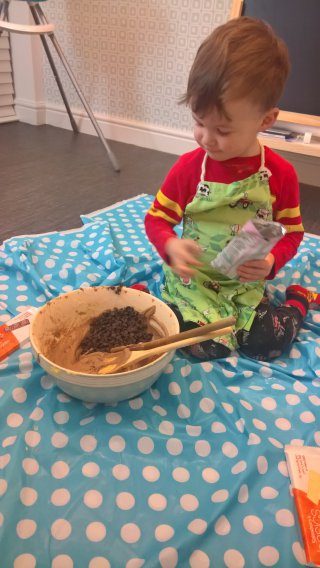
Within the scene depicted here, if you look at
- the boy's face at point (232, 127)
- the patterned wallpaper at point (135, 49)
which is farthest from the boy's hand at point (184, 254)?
the patterned wallpaper at point (135, 49)

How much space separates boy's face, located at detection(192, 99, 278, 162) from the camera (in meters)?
0.66

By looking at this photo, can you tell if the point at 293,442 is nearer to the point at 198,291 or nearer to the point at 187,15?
the point at 198,291

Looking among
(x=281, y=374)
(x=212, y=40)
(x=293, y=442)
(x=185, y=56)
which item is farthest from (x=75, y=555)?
(x=185, y=56)

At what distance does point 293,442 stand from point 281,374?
0.16 metres

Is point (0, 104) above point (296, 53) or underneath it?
underneath

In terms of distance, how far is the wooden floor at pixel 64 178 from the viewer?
150 cm

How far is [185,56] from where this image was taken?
1.98 m

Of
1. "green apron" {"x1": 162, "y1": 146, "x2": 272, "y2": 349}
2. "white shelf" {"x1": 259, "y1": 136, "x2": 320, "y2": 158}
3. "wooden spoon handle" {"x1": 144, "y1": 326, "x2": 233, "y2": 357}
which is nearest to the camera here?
"wooden spoon handle" {"x1": 144, "y1": 326, "x2": 233, "y2": 357}

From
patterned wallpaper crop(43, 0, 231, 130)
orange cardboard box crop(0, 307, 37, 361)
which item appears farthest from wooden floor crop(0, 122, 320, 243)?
orange cardboard box crop(0, 307, 37, 361)

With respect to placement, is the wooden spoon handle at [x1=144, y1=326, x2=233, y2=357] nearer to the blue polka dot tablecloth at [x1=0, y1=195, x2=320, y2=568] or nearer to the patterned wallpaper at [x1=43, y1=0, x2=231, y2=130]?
the blue polka dot tablecloth at [x1=0, y1=195, x2=320, y2=568]

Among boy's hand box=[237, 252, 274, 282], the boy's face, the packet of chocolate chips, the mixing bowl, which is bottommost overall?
the mixing bowl

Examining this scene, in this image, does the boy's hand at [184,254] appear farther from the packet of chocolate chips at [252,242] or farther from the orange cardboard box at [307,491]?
the orange cardboard box at [307,491]

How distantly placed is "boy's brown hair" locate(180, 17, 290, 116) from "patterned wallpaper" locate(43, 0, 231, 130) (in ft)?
4.59

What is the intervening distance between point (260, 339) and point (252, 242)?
1.11 ft
